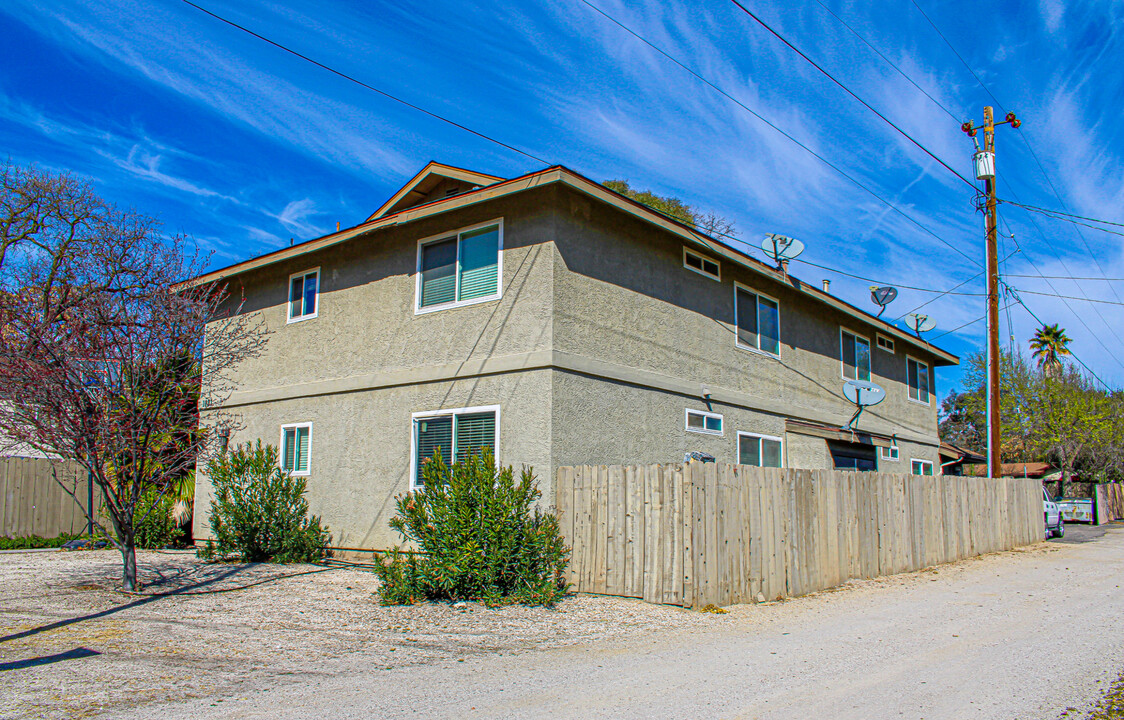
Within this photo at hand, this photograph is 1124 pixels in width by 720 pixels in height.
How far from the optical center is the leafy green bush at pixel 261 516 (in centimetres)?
1284

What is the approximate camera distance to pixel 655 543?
31.5ft

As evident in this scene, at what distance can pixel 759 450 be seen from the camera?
1504 cm

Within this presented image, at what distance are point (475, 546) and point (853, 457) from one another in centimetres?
1200

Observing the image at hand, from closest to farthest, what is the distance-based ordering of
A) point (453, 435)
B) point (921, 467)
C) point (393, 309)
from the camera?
point (453, 435)
point (393, 309)
point (921, 467)

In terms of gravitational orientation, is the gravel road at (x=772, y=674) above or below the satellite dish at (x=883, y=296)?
below

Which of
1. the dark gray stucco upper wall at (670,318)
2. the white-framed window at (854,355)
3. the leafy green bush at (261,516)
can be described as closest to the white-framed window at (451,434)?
the dark gray stucco upper wall at (670,318)

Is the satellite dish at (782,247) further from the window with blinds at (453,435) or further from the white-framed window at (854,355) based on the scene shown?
the window with blinds at (453,435)

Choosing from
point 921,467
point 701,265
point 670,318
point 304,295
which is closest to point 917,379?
point 921,467

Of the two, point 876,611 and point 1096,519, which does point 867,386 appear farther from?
point 1096,519

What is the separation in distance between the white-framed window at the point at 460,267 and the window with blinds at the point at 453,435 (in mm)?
1733

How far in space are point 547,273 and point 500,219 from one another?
1.38 metres

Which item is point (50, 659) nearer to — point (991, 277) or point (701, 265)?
point (701, 265)

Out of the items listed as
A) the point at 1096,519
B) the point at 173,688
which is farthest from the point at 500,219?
the point at 1096,519

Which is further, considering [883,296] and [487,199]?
[883,296]
